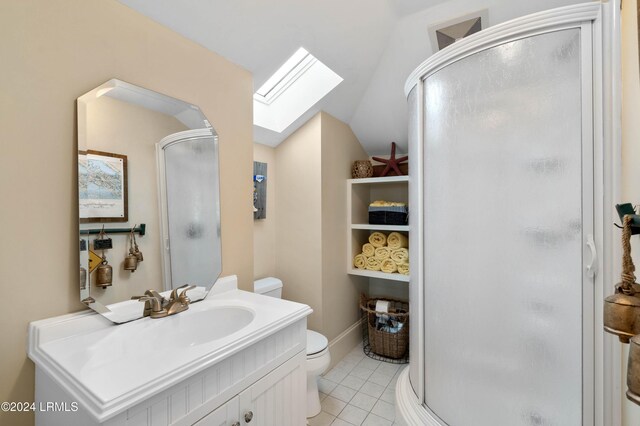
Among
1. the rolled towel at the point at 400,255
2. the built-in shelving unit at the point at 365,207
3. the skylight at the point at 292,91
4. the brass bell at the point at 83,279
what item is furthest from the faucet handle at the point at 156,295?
the rolled towel at the point at 400,255

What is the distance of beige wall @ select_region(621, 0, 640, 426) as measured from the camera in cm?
89

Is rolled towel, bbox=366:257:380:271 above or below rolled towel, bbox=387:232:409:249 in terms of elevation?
below

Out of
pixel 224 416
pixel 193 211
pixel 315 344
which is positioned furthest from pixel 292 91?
pixel 224 416

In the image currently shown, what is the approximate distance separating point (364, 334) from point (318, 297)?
0.92 metres

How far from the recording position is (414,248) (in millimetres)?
1633

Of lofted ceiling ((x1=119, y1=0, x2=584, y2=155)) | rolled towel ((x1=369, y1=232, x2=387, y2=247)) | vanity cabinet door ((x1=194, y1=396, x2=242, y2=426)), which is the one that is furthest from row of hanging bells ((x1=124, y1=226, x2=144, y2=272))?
rolled towel ((x1=369, y1=232, x2=387, y2=247))

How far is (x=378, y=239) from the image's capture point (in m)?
2.69

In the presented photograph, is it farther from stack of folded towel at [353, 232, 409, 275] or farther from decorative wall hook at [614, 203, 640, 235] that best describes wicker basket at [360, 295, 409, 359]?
decorative wall hook at [614, 203, 640, 235]

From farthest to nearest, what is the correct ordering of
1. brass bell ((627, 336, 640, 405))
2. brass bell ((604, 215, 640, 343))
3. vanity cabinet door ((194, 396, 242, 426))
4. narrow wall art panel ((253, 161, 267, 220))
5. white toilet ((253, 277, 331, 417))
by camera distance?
1. narrow wall art panel ((253, 161, 267, 220))
2. white toilet ((253, 277, 331, 417))
3. vanity cabinet door ((194, 396, 242, 426))
4. brass bell ((604, 215, 640, 343))
5. brass bell ((627, 336, 640, 405))

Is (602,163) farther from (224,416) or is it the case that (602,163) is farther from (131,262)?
(131,262)

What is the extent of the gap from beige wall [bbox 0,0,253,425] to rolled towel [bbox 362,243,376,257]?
2059mm

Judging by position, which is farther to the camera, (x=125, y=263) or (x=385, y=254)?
(x=385, y=254)

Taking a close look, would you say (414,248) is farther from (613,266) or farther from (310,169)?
(310,169)

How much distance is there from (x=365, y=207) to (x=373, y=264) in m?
0.64
